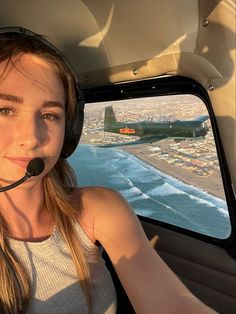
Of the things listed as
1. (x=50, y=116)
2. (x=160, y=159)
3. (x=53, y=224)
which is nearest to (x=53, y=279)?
(x=53, y=224)

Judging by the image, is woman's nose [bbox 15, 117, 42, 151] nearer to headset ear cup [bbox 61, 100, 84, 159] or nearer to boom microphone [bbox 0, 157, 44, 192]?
boom microphone [bbox 0, 157, 44, 192]

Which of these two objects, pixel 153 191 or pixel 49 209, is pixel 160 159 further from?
pixel 49 209

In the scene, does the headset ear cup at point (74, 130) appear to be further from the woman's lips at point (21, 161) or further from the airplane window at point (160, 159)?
the airplane window at point (160, 159)

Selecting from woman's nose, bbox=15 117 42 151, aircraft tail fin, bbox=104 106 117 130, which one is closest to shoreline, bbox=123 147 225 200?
aircraft tail fin, bbox=104 106 117 130

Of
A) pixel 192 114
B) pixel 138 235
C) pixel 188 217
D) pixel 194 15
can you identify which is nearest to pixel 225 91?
pixel 194 15

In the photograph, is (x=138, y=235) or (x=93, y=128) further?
(x=93, y=128)

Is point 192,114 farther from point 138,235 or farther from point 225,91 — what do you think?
point 138,235
